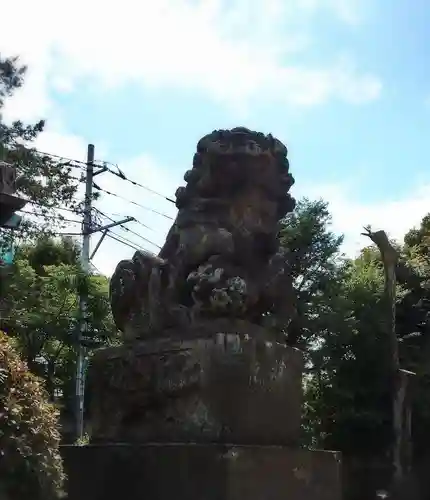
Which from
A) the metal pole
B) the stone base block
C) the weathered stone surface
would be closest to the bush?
the stone base block

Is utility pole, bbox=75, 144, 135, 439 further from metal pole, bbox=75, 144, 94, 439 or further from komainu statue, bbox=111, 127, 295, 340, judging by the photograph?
komainu statue, bbox=111, 127, 295, 340

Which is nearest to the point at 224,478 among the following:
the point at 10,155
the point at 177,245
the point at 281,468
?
the point at 281,468

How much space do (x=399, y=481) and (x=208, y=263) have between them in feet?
39.5

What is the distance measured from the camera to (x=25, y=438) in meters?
4.08

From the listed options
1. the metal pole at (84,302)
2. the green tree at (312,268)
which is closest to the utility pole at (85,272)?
the metal pole at (84,302)

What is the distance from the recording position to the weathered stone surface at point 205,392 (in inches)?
203

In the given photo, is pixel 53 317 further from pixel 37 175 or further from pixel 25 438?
pixel 25 438

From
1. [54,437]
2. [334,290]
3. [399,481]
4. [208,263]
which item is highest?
[334,290]

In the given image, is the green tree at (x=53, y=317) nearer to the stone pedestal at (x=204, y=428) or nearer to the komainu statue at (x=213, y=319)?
the komainu statue at (x=213, y=319)

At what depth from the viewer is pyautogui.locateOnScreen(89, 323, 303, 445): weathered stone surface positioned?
203 inches

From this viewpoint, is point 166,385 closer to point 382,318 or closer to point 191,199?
point 191,199

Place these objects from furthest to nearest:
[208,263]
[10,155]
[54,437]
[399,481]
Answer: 1. [399,481]
2. [10,155]
3. [208,263]
4. [54,437]

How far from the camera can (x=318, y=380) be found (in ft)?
59.1

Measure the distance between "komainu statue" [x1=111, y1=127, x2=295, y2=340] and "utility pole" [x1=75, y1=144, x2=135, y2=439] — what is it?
1024 centimetres
